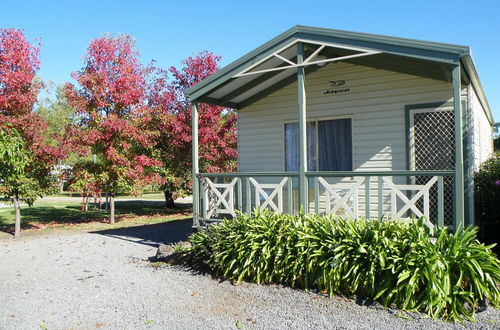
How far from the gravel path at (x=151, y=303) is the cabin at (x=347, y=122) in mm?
1769

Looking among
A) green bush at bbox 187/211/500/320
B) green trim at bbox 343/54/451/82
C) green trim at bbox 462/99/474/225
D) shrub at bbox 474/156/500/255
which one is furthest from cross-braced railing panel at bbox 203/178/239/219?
shrub at bbox 474/156/500/255

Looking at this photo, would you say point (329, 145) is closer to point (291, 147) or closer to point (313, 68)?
point (291, 147)

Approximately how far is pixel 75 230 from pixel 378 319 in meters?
10.2

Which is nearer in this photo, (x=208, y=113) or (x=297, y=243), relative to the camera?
(x=297, y=243)

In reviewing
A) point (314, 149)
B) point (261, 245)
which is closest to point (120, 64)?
point (314, 149)

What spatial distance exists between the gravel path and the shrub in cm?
351

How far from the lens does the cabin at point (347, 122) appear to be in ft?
21.9

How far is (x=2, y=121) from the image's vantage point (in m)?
10.1

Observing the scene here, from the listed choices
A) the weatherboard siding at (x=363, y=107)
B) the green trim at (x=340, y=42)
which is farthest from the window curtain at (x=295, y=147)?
the green trim at (x=340, y=42)

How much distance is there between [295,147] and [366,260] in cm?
462

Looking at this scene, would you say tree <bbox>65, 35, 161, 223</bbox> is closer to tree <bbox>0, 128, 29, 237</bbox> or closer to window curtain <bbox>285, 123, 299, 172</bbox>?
Answer: tree <bbox>0, 128, 29, 237</bbox>

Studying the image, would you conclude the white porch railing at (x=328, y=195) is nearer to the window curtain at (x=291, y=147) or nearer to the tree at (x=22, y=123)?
the window curtain at (x=291, y=147)

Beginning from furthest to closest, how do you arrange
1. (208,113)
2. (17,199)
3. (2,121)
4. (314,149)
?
(208,113) → (17,199) → (2,121) → (314,149)

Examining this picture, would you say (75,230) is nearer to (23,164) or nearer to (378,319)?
(23,164)
